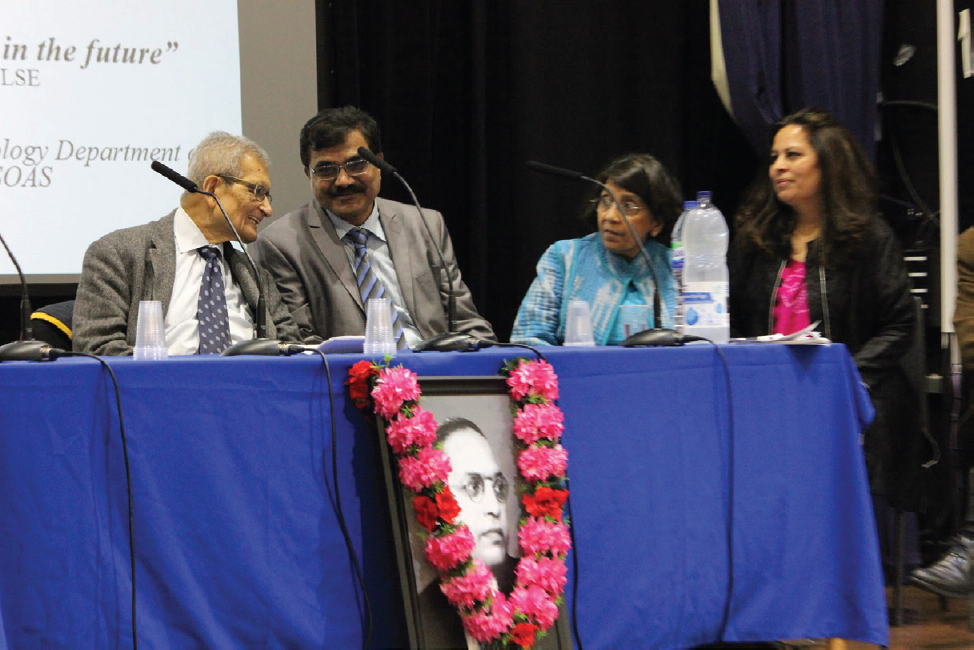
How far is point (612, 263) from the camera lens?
3.07 metres

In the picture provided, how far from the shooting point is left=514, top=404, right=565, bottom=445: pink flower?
189cm

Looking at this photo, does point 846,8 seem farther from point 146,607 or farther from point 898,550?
point 146,607

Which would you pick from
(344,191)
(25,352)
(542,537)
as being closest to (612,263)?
(344,191)

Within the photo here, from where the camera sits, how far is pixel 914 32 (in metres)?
4.25

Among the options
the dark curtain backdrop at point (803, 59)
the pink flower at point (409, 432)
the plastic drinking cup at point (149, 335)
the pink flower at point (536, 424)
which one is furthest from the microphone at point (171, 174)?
the dark curtain backdrop at point (803, 59)

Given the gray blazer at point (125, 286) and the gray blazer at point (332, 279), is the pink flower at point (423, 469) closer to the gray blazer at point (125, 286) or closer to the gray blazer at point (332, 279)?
the gray blazer at point (125, 286)

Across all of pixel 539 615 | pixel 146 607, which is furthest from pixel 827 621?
pixel 146 607

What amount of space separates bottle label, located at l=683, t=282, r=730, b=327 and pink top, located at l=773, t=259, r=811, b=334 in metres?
0.59

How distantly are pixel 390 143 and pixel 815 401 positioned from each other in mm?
2146

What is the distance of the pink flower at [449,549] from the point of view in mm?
1741

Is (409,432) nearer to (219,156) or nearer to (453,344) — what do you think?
(453,344)

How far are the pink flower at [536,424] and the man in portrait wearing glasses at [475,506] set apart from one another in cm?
7

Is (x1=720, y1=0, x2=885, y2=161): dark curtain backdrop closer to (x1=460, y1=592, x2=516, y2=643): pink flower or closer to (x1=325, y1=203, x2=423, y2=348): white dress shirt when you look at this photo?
(x1=325, y1=203, x2=423, y2=348): white dress shirt

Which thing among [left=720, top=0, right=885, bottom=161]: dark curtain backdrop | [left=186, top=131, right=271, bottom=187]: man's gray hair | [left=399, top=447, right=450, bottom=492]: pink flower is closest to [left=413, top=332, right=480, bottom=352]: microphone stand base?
[left=399, top=447, right=450, bottom=492]: pink flower
